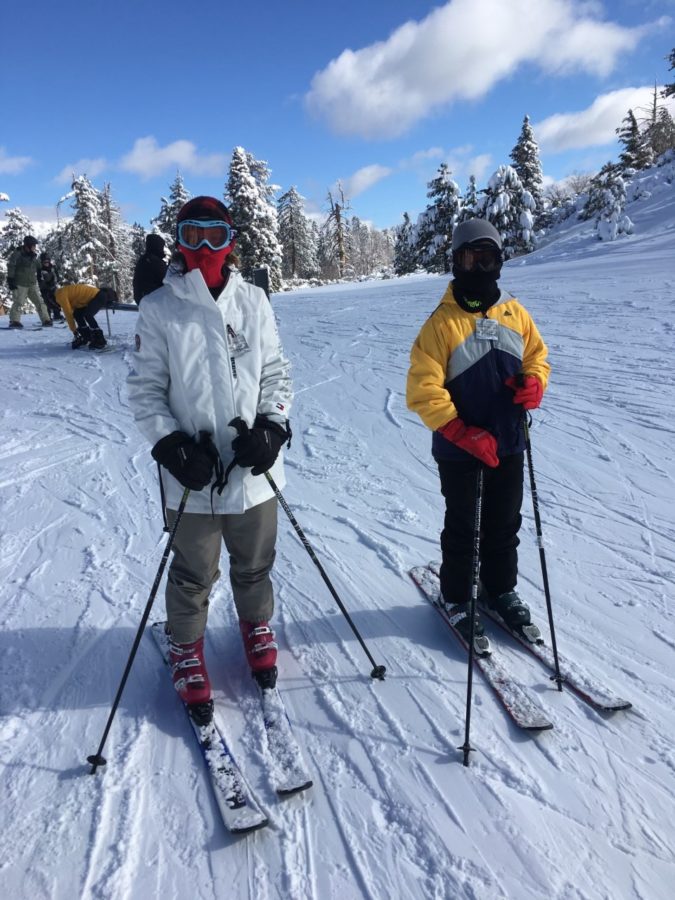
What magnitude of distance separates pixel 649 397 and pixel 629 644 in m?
4.65

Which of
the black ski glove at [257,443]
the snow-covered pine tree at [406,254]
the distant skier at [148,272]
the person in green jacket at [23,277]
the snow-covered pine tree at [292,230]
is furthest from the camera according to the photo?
the snow-covered pine tree at [292,230]

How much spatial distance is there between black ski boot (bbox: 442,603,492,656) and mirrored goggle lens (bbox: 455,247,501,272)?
1.86m

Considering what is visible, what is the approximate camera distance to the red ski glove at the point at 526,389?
2709 millimetres

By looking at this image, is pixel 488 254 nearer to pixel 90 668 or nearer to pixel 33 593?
pixel 90 668

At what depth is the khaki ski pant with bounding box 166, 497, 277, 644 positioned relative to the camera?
250 cm

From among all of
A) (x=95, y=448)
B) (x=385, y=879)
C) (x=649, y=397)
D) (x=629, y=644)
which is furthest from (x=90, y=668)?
(x=649, y=397)

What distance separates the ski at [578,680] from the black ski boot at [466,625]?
0.22m

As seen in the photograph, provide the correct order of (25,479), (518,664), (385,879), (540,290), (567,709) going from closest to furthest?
1. (385,879)
2. (567,709)
3. (518,664)
4. (25,479)
5. (540,290)

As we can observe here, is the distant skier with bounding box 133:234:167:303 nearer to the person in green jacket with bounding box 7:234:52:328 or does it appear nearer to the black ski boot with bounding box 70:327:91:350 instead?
the black ski boot with bounding box 70:327:91:350

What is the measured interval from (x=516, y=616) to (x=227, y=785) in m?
1.76

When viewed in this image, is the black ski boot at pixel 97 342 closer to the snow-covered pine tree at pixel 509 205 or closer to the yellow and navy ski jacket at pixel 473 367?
the yellow and navy ski jacket at pixel 473 367

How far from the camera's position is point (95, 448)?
6.61m

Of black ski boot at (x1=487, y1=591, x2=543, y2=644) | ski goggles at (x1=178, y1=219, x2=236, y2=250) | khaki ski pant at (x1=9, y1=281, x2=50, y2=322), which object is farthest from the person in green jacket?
black ski boot at (x1=487, y1=591, x2=543, y2=644)

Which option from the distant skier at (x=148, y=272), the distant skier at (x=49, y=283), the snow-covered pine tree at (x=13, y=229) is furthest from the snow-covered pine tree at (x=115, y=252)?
the distant skier at (x=148, y=272)
